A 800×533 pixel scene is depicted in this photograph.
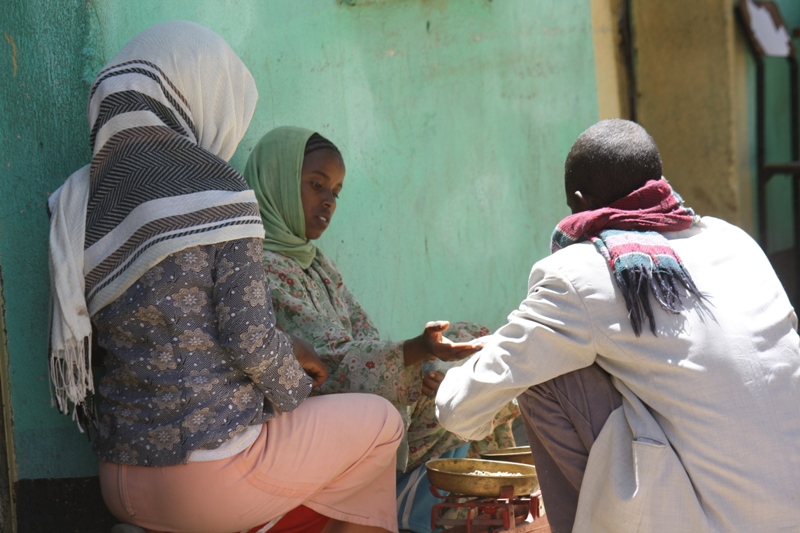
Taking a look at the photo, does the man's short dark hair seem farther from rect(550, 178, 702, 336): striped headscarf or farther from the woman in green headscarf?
the woman in green headscarf

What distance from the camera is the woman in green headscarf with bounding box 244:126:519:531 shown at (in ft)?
10.2

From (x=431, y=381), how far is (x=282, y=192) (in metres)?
0.88

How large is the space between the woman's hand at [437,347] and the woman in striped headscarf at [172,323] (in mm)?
483

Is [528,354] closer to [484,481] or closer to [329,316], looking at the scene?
[484,481]

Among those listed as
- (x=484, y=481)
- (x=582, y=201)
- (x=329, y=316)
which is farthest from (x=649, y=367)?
(x=329, y=316)

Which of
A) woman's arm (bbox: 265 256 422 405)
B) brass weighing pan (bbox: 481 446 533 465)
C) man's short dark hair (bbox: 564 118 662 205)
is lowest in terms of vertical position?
brass weighing pan (bbox: 481 446 533 465)

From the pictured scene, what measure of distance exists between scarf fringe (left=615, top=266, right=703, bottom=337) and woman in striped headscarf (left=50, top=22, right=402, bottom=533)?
0.98m

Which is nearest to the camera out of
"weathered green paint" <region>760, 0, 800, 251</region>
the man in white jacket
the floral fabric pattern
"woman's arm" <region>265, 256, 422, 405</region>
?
the man in white jacket

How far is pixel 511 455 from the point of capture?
10.5ft

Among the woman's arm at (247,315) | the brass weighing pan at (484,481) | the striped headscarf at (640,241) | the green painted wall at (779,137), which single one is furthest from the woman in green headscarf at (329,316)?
the green painted wall at (779,137)

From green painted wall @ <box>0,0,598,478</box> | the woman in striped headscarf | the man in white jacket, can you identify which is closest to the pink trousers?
the woman in striped headscarf

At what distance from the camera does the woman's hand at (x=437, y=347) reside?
2.94m

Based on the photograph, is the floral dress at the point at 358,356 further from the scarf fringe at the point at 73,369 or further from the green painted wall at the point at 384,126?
the scarf fringe at the point at 73,369

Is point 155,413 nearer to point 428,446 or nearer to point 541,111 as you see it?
point 428,446
